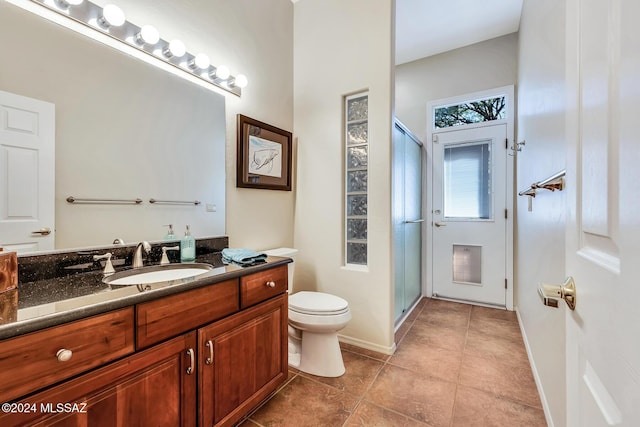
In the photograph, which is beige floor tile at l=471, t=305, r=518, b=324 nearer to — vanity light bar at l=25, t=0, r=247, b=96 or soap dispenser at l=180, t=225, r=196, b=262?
soap dispenser at l=180, t=225, r=196, b=262

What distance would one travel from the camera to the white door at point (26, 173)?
1.07 meters

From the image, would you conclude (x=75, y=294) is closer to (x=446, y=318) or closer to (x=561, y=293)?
(x=561, y=293)

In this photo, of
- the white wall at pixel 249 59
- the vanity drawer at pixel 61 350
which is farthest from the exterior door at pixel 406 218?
the vanity drawer at pixel 61 350

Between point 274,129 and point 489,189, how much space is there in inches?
96.1

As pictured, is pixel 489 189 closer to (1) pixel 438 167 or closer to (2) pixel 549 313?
(1) pixel 438 167

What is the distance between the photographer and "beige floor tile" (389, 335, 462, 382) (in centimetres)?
183

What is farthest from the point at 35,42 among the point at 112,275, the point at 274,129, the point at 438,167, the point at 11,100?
the point at 438,167

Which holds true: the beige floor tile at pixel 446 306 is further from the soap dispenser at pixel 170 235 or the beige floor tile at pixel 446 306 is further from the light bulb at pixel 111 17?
the light bulb at pixel 111 17

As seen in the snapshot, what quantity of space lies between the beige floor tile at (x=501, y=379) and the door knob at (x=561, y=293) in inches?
55.6

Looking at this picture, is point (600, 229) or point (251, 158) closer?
point (600, 229)

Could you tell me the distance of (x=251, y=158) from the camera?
205 cm

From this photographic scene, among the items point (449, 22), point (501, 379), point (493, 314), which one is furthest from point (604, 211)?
point (449, 22)

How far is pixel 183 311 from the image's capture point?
1.07m

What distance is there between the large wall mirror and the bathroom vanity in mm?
574
